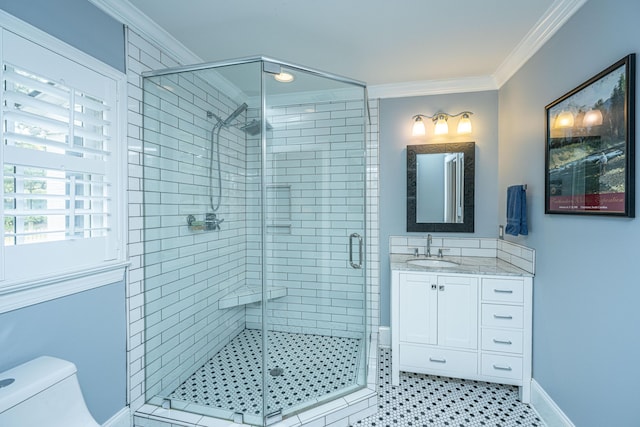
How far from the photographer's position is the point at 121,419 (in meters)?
1.65

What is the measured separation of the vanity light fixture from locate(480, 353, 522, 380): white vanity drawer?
6.14ft

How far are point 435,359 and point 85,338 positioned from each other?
227 cm

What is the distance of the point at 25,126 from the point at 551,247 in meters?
2.92

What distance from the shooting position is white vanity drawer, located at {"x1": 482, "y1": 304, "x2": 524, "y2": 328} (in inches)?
79.7

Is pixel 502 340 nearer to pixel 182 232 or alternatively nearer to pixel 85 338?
pixel 182 232

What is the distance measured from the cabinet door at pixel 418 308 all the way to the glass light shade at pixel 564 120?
4.12 feet

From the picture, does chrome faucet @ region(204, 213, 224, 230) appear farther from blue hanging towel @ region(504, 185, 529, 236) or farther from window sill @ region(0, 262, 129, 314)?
blue hanging towel @ region(504, 185, 529, 236)

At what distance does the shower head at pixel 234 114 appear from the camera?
6.50 feet

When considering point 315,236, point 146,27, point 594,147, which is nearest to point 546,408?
point 594,147

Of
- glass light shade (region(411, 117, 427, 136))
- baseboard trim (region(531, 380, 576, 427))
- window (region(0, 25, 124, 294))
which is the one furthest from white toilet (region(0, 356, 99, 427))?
glass light shade (region(411, 117, 427, 136))

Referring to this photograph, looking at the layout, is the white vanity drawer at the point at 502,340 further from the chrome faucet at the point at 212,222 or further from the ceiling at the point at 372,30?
the chrome faucet at the point at 212,222

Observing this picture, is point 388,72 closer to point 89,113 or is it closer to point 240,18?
point 240,18

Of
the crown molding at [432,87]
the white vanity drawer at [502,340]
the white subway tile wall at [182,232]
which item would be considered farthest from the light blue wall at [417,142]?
the white vanity drawer at [502,340]

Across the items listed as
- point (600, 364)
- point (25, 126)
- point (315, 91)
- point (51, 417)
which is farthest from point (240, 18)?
point (600, 364)
